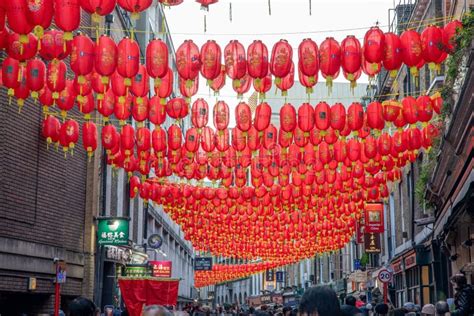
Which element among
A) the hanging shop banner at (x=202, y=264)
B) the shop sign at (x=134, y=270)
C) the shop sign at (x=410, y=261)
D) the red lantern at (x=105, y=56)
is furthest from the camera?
the hanging shop banner at (x=202, y=264)

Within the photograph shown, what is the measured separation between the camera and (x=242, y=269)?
229 feet

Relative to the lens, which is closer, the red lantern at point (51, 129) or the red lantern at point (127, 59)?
the red lantern at point (127, 59)

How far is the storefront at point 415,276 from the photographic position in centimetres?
3014

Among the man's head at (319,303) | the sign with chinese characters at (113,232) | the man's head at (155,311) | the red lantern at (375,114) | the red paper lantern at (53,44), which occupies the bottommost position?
the man's head at (155,311)

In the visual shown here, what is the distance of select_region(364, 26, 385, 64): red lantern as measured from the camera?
15.6m

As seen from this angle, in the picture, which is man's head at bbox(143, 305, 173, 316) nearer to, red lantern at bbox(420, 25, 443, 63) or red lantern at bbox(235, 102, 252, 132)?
red lantern at bbox(420, 25, 443, 63)

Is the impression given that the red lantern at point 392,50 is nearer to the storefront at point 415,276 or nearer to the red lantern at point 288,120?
the red lantern at point 288,120

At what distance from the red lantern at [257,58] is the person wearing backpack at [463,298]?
261 inches

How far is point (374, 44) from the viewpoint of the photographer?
51.2ft

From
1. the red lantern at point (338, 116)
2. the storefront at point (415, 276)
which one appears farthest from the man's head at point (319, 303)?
the storefront at point (415, 276)

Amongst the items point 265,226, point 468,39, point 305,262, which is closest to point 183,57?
point 468,39

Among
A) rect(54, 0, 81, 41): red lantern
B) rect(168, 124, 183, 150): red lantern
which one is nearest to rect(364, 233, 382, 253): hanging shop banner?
rect(168, 124, 183, 150): red lantern

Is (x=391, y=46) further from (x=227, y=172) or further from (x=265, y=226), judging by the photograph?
(x=265, y=226)

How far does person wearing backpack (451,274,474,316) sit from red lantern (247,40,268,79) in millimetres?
6624
